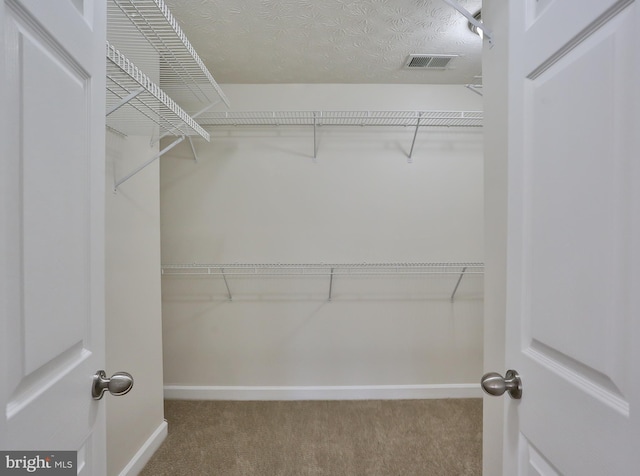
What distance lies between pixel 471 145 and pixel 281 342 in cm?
209

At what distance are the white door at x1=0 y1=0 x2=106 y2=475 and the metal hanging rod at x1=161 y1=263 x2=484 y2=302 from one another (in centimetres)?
177

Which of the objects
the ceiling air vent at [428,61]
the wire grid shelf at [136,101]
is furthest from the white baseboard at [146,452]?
the ceiling air vent at [428,61]

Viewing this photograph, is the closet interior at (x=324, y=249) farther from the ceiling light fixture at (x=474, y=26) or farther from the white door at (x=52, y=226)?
the white door at (x=52, y=226)

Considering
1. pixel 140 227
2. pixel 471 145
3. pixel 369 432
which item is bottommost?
pixel 369 432

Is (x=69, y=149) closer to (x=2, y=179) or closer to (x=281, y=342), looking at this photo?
(x=2, y=179)

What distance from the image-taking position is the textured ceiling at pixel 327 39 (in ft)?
5.59

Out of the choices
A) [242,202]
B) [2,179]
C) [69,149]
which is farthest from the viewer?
[242,202]

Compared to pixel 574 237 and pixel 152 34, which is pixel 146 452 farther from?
pixel 574 237

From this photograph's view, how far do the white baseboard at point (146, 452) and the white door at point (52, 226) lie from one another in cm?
121

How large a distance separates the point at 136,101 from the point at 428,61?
1.79 m

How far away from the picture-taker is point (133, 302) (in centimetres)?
176

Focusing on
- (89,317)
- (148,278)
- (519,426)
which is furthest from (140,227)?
(519,426)

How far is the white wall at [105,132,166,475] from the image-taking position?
1.57 m

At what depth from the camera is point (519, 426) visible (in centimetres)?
73
